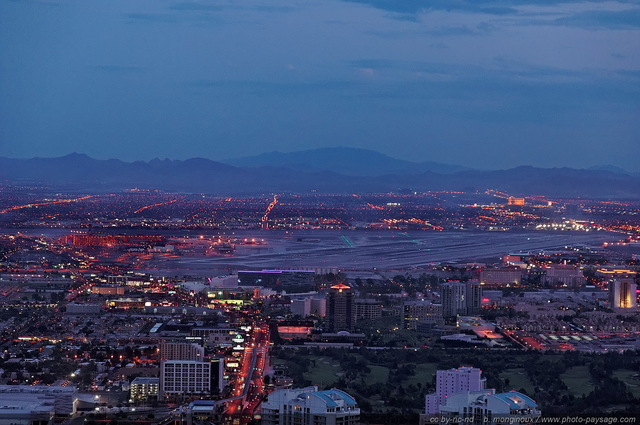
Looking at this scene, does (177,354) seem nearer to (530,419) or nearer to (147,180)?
(530,419)

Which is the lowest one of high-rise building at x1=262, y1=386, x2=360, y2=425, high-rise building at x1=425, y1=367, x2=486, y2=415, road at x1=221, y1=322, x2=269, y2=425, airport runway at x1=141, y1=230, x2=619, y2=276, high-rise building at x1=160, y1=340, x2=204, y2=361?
airport runway at x1=141, y1=230, x2=619, y2=276

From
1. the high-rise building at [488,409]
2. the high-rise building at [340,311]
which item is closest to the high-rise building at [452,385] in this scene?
the high-rise building at [488,409]

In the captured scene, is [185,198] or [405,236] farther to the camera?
[185,198]

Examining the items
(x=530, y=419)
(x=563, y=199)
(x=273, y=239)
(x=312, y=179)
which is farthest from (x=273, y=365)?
(x=312, y=179)

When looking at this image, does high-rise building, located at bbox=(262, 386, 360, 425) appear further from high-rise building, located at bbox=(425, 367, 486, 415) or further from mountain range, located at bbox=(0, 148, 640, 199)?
mountain range, located at bbox=(0, 148, 640, 199)

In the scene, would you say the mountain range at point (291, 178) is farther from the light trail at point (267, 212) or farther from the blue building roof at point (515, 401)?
the blue building roof at point (515, 401)

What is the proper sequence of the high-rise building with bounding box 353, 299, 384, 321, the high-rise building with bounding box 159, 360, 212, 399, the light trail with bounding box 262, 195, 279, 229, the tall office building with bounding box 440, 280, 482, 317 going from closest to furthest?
the high-rise building with bounding box 159, 360, 212, 399 → the high-rise building with bounding box 353, 299, 384, 321 → the tall office building with bounding box 440, 280, 482, 317 → the light trail with bounding box 262, 195, 279, 229

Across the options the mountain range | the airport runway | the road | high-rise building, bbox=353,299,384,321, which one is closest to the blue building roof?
the road
